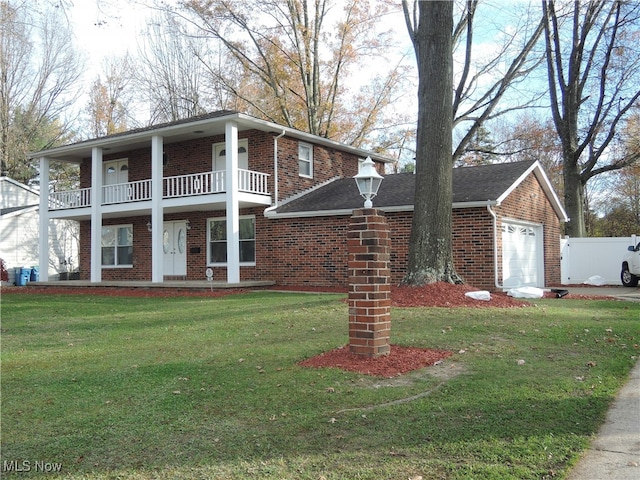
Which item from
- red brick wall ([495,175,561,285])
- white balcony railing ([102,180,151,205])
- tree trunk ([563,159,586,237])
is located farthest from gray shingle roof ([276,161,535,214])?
tree trunk ([563,159,586,237])

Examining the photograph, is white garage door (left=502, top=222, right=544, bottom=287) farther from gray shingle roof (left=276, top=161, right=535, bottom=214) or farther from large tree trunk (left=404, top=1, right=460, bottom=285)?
large tree trunk (left=404, top=1, right=460, bottom=285)

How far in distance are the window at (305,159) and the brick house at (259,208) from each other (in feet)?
0.13

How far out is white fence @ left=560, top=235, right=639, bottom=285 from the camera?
20.5m

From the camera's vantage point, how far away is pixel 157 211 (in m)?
18.3

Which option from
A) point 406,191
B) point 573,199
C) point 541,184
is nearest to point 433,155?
point 406,191

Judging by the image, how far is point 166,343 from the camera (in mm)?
7301

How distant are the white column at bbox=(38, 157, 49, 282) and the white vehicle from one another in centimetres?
2135

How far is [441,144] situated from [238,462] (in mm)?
9488

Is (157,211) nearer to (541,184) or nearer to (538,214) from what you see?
(538,214)

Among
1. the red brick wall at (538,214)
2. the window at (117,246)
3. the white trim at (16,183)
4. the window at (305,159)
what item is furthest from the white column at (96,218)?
the red brick wall at (538,214)

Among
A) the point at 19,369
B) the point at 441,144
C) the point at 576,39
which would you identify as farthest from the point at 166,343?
the point at 576,39

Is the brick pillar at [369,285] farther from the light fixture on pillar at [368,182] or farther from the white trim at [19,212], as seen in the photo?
the white trim at [19,212]

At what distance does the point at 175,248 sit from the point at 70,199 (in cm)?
513

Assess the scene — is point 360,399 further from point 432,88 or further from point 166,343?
point 432,88
